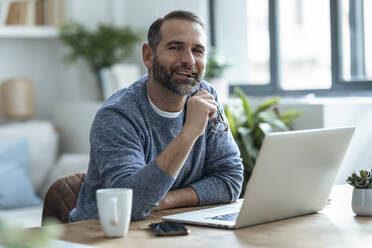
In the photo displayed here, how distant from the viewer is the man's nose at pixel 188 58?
5.74 feet

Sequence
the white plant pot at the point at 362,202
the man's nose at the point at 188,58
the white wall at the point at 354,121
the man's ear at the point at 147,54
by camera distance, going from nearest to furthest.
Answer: the white plant pot at the point at 362,202
the man's nose at the point at 188,58
the man's ear at the point at 147,54
the white wall at the point at 354,121

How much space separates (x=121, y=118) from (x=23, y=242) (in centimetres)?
124

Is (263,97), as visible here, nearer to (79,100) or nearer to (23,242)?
(79,100)

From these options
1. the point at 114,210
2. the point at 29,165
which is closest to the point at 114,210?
the point at 114,210

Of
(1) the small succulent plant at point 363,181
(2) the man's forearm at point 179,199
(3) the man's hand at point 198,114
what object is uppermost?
(3) the man's hand at point 198,114

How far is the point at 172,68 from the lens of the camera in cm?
177

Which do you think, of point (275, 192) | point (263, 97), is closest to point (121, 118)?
point (275, 192)

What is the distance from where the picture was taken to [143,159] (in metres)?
1.65

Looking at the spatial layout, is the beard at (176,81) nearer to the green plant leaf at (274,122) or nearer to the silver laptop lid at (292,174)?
the silver laptop lid at (292,174)

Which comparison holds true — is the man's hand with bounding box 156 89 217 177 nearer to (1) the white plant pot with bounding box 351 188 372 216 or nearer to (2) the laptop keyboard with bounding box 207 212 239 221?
(2) the laptop keyboard with bounding box 207 212 239 221

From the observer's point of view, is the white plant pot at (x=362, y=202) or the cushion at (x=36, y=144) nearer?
the white plant pot at (x=362, y=202)

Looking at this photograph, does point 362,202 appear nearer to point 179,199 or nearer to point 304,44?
point 179,199

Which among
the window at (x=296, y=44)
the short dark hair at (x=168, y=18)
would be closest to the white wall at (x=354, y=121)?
the window at (x=296, y=44)

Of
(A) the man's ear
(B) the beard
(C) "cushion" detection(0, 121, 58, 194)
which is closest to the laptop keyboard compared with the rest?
(B) the beard
